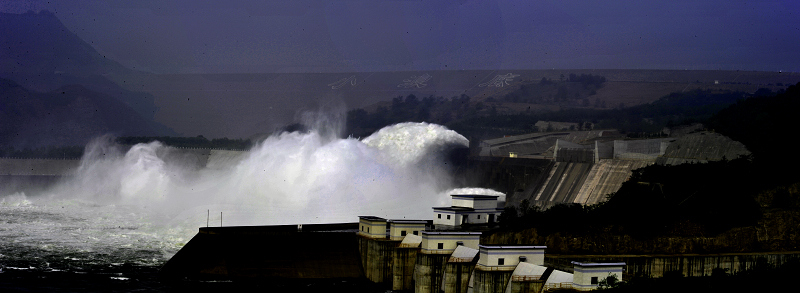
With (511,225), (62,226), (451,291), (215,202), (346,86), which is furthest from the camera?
(346,86)

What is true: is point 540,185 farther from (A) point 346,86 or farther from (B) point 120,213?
(A) point 346,86

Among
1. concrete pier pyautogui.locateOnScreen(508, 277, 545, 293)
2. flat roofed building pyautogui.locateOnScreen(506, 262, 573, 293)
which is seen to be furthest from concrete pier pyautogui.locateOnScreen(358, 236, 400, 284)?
concrete pier pyautogui.locateOnScreen(508, 277, 545, 293)

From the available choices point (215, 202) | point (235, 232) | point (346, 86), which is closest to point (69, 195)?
point (215, 202)

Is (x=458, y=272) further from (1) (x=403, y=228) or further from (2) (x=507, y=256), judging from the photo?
(1) (x=403, y=228)

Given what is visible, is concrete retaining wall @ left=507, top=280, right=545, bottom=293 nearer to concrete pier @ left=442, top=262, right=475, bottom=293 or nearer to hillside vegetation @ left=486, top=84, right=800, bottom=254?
concrete pier @ left=442, top=262, right=475, bottom=293

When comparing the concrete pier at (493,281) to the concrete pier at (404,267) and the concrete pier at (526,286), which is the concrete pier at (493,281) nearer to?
the concrete pier at (526,286)
